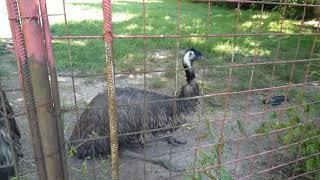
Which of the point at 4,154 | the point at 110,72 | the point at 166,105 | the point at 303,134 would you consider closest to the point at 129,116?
the point at 166,105

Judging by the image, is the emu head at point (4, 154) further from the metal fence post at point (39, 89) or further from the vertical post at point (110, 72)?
the vertical post at point (110, 72)

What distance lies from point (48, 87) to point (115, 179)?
1.95 ft

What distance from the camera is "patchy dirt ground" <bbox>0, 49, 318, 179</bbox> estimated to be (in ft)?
9.90

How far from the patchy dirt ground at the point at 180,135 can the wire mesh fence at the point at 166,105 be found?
13 millimetres

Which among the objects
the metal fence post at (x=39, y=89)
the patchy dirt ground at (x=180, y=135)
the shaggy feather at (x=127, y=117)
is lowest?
the patchy dirt ground at (x=180, y=135)

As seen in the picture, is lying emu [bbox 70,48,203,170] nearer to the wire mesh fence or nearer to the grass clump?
the wire mesh fence

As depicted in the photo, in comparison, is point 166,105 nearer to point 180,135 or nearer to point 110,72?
point 180,135

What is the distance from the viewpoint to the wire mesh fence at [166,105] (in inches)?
67.7

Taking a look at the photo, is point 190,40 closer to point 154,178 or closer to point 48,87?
point 154,178

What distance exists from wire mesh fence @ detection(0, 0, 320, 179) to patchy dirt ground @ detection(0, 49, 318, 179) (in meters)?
0.01

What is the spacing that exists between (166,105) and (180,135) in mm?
564

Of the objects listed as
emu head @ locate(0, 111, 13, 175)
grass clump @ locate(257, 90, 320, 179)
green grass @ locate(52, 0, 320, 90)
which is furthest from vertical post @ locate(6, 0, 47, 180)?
green grass @ locate(52, 0, 320, 90)

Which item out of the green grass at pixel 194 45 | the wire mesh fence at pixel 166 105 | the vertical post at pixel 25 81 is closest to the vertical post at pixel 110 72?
the wire mesh fence at pixel 166 105

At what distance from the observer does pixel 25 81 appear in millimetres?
1550
